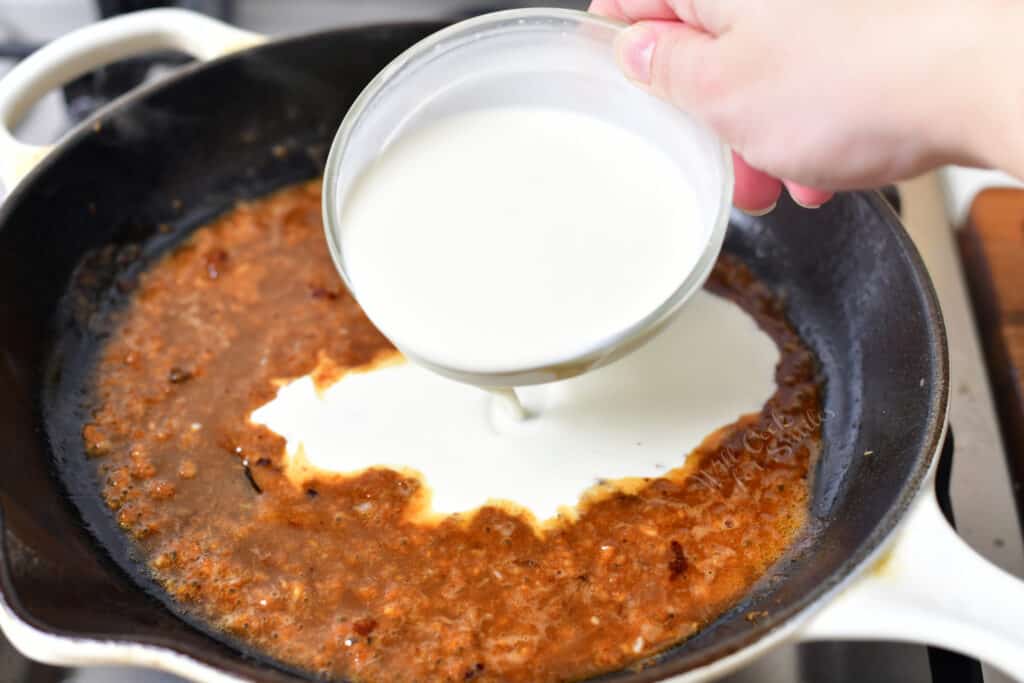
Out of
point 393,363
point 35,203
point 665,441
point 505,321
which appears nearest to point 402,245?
point 505,321

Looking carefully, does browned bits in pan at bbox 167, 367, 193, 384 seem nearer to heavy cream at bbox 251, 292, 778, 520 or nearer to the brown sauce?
the brown sauce

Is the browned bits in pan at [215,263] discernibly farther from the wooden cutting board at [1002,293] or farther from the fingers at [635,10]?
the wooden cutting board at [1002,293]

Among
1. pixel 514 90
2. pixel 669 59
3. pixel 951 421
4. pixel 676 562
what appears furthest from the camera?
pixel 951 421

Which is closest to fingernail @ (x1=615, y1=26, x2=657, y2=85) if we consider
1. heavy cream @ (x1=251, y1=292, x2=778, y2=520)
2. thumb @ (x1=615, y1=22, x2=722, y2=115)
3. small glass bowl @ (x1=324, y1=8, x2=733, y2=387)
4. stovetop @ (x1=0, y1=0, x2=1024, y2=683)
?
thumb @ (x1=615, y1=22, x2=722, y2=115)

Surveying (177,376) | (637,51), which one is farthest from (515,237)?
(177,376)

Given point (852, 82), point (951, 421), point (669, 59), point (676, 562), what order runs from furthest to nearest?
1. point (951, 421)
2. point (676, 562)
3. point (669, 59)
4. point (852, 82)

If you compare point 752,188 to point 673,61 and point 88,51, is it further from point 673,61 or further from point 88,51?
point 88,51
